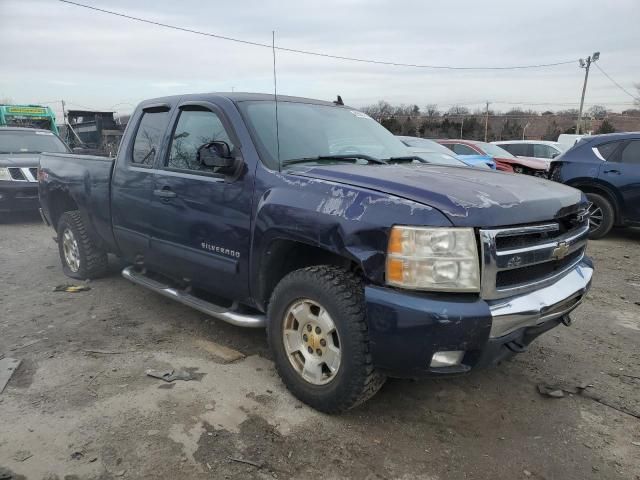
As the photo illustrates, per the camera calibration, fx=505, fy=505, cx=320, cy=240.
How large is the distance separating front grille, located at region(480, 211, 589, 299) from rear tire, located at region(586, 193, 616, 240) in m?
5.55

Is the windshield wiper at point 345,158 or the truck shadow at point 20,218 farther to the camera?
the truck shadow at point 20,218

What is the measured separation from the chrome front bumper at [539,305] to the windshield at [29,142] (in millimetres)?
9741

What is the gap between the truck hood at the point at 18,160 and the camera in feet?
29.3

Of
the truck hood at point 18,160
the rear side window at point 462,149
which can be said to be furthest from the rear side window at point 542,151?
the truck hood at point 18,160

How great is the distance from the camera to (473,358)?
2.52m

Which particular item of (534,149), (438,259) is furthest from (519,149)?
(438,259)

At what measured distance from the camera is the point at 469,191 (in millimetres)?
2693

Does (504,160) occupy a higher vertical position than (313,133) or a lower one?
lower

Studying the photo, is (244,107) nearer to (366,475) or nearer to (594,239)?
(366,475)

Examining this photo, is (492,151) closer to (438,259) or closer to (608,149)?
(608,149)

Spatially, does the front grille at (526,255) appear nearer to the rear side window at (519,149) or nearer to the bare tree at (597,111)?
the rear side window at (519,149)

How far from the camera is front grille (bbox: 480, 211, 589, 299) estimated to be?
2471 millimetres

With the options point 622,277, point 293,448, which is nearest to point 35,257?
point 293,448

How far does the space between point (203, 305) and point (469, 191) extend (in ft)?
6.71
